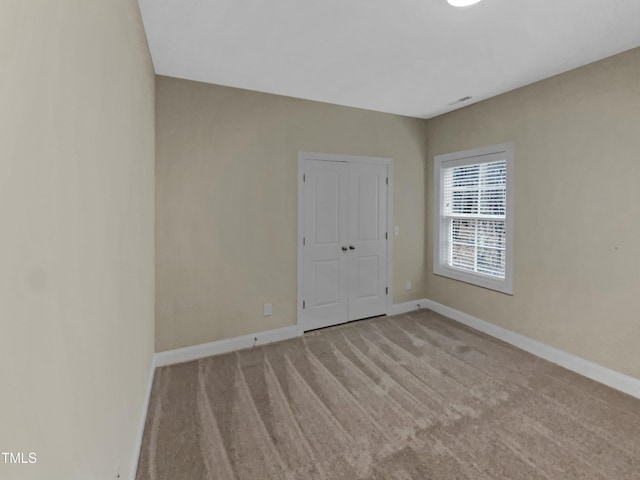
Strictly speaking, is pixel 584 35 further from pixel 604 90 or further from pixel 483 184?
pixel 483 184

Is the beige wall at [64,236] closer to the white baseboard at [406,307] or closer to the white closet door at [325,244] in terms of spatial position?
the white closet door at [325,244]

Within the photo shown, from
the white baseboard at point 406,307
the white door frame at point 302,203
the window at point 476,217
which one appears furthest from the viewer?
the white baseboard at point 406,307

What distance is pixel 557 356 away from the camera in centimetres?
297

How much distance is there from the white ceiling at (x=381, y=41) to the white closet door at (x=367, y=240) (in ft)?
3.53

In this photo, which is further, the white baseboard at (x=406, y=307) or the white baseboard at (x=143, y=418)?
the white baseboard at (x=406, y=307)

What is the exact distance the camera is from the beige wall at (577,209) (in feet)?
8.19

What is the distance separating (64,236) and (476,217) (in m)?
3.90

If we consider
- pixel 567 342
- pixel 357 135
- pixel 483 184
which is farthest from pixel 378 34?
pixel 567 342

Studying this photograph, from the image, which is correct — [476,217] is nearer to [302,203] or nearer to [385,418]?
[302,203]

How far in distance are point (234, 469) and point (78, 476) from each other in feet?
3.66

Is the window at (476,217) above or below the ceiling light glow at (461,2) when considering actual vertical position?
below

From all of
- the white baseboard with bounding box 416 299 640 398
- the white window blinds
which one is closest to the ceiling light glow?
the white window blinds

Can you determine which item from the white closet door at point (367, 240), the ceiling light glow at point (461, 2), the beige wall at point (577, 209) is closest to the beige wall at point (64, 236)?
the ceiling light glow at point (461, 2)

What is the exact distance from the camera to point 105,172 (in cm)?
121
